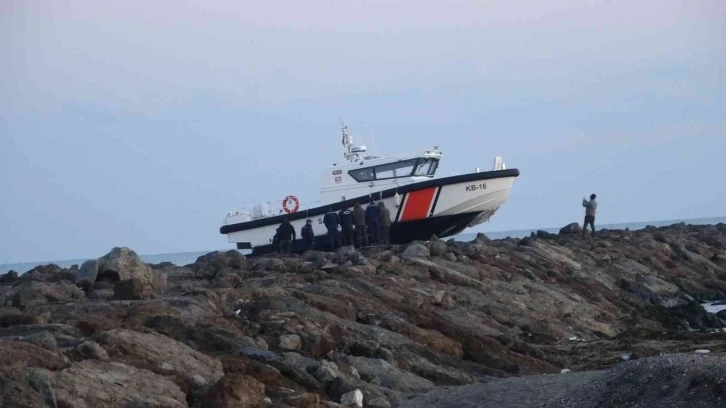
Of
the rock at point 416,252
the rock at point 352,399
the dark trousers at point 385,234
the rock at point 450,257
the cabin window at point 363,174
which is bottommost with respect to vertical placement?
the rock at point 352,399

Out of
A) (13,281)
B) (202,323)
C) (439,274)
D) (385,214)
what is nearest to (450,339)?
(202,323)

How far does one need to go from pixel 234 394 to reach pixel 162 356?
1.50 metres

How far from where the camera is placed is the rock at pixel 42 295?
46.3 feet

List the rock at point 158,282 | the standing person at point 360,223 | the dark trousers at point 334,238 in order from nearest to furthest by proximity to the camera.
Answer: the rock at point 158,282, the standing person at point 360,223, the dark trousers at point 334,238

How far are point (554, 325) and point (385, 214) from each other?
890 centimetres

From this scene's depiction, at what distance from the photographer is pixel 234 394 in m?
9.46

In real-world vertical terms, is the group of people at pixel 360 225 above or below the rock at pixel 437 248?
above

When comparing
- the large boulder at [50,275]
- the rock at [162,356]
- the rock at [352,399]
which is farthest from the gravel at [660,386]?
the large boulder at [50,275]

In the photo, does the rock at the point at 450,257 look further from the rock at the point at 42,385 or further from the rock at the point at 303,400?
the rock at the point at 42,385

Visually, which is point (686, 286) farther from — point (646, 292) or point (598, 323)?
point (598, 323)

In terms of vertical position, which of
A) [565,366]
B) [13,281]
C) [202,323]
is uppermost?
[13,281]

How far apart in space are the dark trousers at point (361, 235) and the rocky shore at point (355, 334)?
94.2 inches

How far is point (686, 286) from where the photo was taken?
1029 inches

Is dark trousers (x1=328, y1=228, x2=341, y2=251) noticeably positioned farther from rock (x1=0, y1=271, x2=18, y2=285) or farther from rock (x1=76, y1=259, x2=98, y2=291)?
rock (x1=76, y1=259, x2=98, y2=291)
